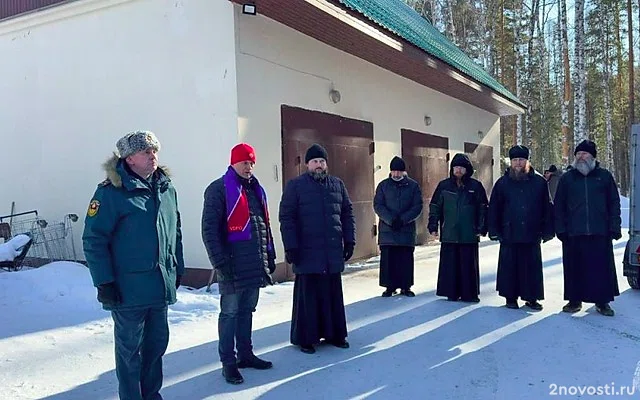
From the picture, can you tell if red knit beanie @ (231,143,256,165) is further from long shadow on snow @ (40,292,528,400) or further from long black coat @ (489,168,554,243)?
long black coat @ (489,168,554,243)

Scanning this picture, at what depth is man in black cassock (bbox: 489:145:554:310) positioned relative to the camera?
21.0 ft

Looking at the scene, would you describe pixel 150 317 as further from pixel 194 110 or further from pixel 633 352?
pixel 194 110

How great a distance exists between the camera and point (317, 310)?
511 centimetres

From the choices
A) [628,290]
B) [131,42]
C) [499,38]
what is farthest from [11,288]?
[499,38]

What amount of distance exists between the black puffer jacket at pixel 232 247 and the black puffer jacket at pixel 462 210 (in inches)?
124

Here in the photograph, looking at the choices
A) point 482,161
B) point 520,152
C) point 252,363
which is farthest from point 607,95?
point 252,363

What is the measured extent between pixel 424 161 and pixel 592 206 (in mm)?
7340

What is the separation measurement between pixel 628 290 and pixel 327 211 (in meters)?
5.17

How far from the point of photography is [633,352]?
492 cm

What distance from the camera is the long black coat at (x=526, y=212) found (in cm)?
638

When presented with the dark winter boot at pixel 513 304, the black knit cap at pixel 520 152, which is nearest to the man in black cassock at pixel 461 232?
the dark winter boot at pixel 513 304

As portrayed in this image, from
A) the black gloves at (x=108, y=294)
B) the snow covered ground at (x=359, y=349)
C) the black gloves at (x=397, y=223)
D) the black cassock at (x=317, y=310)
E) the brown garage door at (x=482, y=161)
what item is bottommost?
the snow covered ground at (x=359, y=349)

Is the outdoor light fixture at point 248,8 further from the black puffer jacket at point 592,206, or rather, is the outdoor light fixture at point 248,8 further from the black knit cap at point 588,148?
the black puffer jacket at point 592,206

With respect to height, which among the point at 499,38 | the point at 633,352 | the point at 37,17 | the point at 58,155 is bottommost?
the point at 633,352
